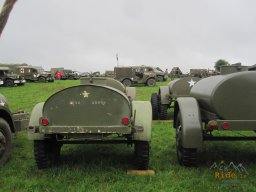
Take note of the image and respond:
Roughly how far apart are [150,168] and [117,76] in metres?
21.8

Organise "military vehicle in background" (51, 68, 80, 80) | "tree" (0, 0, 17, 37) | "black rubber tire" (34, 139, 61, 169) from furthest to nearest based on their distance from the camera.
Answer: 1. "military vehicle in background" (51, 68, 80, 80)
2. "black rubber tire" (34, 139, 61, 169)
3. "tree" (0, 0, 17, 37)

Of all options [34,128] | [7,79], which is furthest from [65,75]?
[34,128]

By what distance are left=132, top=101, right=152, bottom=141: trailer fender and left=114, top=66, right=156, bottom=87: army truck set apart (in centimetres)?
2111

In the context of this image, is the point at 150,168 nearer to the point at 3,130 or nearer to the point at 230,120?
the point at 230,120

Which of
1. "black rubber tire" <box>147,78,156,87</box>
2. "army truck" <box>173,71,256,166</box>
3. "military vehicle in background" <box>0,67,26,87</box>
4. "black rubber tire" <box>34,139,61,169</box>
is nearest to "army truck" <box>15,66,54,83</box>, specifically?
"military vehicle in background" <box>0,67,26,87</box>

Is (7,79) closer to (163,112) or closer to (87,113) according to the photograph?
(163,112)

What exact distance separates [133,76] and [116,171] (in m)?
22.2

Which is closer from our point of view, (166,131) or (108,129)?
(108,129)

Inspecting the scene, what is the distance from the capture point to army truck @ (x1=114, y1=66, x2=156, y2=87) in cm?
2684

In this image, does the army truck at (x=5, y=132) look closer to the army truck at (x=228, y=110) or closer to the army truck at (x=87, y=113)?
the army truck at (x=87, y=113)

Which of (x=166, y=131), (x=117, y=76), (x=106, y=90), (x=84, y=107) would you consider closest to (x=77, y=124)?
(x=84, y=107)

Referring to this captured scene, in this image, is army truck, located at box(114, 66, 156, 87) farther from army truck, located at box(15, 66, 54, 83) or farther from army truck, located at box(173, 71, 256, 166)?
army truck, located at box(173, 71, 256, 166)

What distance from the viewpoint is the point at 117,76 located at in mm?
26969

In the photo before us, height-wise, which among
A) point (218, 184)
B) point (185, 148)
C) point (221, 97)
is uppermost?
point (221, 97)
